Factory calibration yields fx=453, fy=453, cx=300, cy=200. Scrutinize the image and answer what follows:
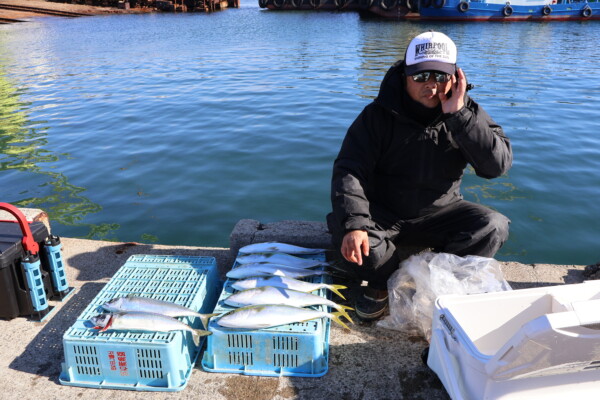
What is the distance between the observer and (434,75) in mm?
3273

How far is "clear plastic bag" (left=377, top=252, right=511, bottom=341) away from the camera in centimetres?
329

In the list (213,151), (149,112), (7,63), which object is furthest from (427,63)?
(7,63)

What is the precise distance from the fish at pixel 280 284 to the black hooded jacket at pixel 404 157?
523 mm

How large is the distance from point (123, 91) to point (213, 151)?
753cm

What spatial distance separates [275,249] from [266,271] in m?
0.38

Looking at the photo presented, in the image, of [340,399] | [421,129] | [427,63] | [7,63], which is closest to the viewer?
[340,399]

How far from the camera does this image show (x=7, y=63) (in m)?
22.3

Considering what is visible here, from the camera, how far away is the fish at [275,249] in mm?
3895

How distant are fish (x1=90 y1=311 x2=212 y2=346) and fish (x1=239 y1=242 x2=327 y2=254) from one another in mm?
1025

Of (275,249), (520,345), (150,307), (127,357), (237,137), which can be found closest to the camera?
(520,345)

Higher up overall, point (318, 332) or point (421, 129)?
point (421, 129)

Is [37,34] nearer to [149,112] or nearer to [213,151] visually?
[149,112]

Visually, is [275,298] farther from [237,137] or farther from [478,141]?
[237,137]

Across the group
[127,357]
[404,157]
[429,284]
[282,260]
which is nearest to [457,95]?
[404,157]
